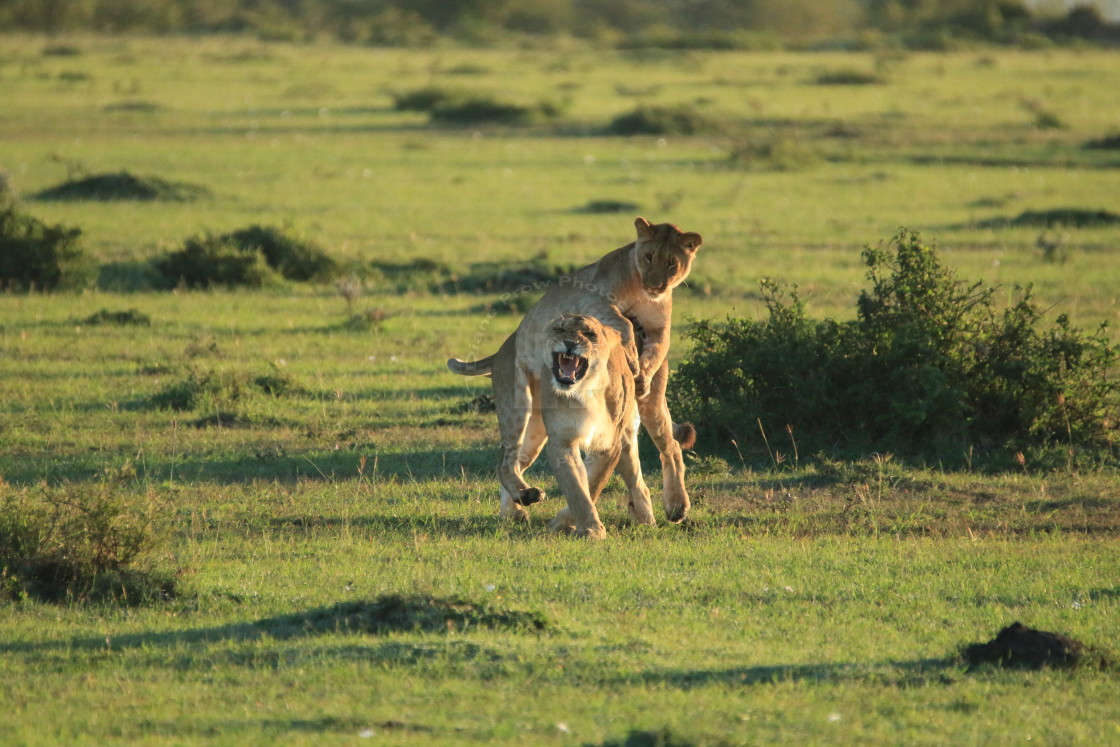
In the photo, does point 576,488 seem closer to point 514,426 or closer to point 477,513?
point 514,426

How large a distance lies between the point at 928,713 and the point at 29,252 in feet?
46.8

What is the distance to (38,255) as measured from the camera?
17.6 m

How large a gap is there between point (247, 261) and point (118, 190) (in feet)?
23.1

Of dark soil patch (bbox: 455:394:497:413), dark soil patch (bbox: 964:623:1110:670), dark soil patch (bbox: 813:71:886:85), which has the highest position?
dark soil patch (bbox: 813:71:886:85)

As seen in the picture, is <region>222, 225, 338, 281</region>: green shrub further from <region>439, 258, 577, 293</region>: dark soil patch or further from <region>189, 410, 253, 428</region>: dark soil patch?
<region>189, 410, 253, 428</region>: dark soil patch

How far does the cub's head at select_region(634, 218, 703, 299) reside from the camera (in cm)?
856

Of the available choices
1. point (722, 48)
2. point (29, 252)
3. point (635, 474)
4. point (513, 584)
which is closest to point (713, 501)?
point (635, 474)

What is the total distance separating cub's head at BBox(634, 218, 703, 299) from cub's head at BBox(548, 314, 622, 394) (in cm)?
56

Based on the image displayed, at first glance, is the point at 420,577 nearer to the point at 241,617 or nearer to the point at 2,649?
the point at 241,617

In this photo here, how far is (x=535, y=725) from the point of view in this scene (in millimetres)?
5773

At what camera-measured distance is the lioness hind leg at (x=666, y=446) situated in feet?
30.4

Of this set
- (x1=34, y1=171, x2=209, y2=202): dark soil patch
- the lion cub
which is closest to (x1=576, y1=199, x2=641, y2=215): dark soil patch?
(x1=34, y1=171, x2=209, y2=202): dark soil patch

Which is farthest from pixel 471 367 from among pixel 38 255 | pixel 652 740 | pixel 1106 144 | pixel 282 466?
pixel 1106 144

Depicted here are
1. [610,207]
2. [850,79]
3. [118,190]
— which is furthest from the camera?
[850,79]
